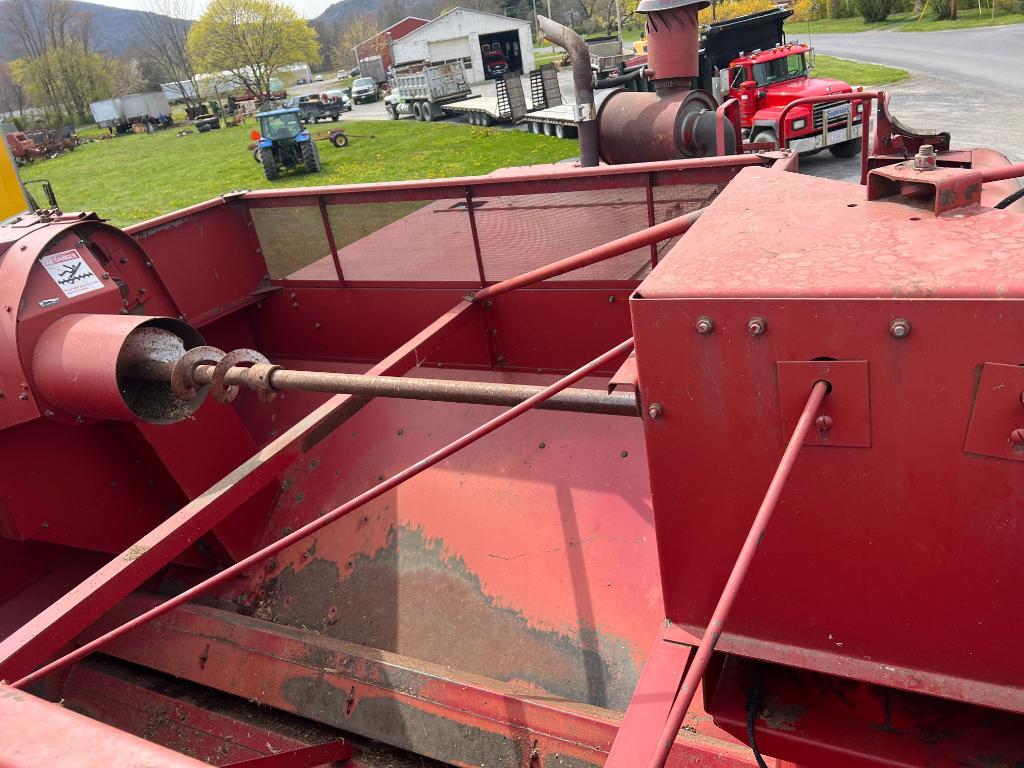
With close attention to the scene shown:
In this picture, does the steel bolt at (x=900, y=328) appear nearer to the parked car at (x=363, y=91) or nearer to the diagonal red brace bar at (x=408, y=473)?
the diagonal red brace bar at (x=408, y=473)

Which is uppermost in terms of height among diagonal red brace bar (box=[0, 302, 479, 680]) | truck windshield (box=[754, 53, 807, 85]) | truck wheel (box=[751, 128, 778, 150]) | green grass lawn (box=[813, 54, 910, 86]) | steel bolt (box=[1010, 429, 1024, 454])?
steel bolt (box=[1010, 429, 1024, 454])

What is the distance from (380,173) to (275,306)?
16.6 m

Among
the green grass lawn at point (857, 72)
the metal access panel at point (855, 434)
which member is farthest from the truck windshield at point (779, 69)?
the metal access panel at point (855, 434)

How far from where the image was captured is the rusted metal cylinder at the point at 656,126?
7246mm

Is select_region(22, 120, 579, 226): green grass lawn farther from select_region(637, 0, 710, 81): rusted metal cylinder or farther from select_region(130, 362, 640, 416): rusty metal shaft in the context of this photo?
select_region(130, 362, 640, 416): rusty metal shaft

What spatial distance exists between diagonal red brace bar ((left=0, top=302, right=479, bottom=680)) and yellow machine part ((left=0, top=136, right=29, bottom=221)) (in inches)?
624

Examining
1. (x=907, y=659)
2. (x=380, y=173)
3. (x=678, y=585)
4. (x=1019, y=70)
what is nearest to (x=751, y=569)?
(x=678, y=585)

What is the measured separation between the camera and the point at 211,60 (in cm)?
5244

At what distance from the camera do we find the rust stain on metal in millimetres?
2779

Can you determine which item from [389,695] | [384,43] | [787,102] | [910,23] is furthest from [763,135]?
[384,43]

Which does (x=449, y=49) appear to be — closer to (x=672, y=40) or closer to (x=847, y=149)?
(x=847, y=149)

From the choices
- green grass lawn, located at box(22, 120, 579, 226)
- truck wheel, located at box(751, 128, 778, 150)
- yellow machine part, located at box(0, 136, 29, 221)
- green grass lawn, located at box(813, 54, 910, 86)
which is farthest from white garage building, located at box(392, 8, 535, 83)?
truck wheel, located at box(751, 128, 778, 150)

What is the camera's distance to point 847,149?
48.6 feet

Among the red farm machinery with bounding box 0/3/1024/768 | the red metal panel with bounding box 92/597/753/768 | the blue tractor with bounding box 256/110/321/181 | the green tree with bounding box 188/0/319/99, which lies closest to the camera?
the red farm machinery with bounding box 0/3/1024/768
